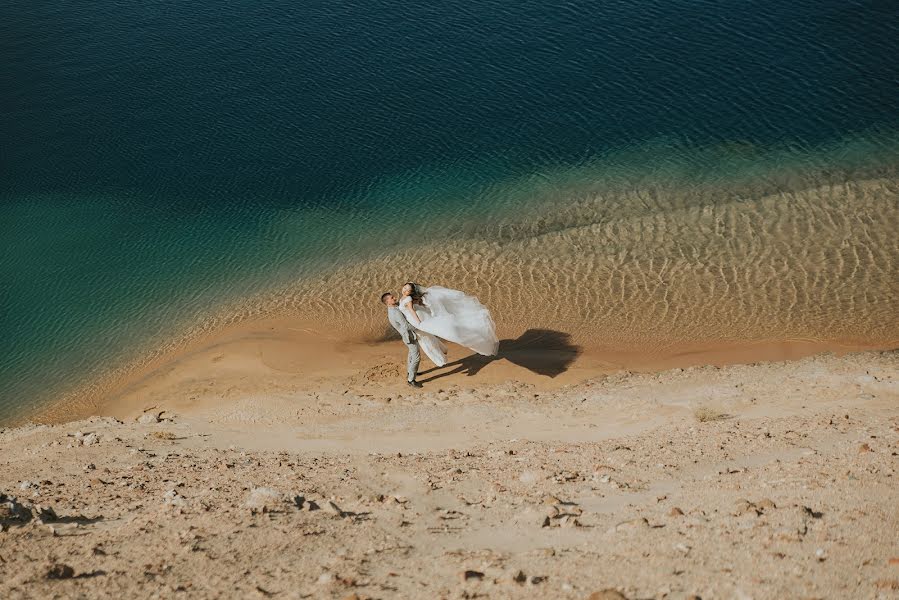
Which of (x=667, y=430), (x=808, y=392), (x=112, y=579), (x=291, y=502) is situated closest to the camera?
(x=112, y=579)

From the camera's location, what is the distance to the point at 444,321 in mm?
12773

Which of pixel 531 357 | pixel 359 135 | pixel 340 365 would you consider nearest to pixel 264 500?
pixel 340 365

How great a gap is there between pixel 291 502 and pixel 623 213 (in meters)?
12.2

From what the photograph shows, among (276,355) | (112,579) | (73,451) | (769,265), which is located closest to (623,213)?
(769,265)

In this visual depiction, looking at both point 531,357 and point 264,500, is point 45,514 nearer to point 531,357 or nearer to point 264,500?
point 264,500

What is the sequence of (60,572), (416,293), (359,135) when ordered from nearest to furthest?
(60,572), (416,293), (359,135)

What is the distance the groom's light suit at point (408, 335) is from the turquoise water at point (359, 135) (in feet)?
18.4

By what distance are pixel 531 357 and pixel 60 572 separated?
8650 millimetres

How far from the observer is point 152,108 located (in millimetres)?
25719

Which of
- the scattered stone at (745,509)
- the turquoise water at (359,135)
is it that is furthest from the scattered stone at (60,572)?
the turquoise water at (359,135)

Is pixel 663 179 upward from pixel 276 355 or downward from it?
upward

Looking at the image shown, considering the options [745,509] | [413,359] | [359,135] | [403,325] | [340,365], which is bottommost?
[745,509]

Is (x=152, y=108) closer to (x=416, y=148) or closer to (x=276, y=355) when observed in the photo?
(x=416, y=148)

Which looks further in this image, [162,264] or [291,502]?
[162,264]
